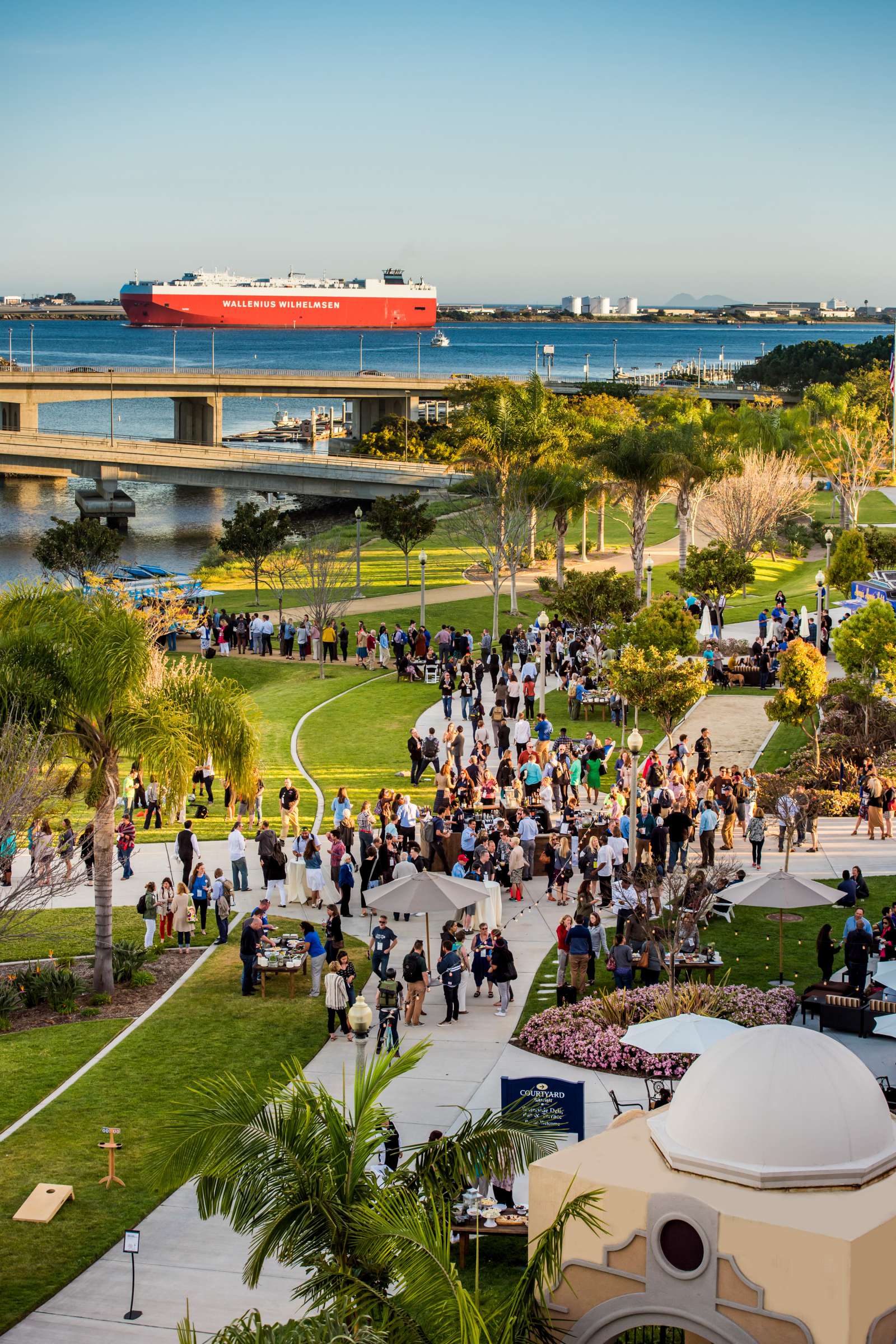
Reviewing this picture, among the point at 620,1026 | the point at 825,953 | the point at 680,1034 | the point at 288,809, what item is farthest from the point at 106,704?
the point at 825,953

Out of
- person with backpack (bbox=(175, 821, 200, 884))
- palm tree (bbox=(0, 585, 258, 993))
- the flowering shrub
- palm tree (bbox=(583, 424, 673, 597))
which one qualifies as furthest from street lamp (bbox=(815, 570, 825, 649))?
palm tree (bbox=(0, 585, 258, 993))

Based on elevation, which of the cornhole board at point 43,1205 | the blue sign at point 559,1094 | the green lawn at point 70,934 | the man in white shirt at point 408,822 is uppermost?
the blue sign at point 559,1094

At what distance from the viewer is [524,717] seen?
3194 cm

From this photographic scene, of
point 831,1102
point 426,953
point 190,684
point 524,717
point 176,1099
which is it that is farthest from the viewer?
point 524,717

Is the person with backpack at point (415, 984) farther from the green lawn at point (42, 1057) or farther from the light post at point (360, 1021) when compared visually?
the light post at point (360, 1021)

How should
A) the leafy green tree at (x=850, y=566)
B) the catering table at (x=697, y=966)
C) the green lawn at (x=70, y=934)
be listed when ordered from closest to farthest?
the catering table at (x=697, y=966) → the green lawn at (x=70, y=934) → the leafy green tree at (x=850, y=566)

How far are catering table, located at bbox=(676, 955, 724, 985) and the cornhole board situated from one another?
9.06 m

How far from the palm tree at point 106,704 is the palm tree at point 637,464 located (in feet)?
88.8

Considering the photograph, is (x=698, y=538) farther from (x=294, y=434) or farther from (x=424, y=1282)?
(x=294, y=434)

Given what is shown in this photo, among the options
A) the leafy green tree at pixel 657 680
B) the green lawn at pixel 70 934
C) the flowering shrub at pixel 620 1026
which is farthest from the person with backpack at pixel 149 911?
the leafy green tree at pixel 657 680

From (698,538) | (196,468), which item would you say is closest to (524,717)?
Result: (698,538)

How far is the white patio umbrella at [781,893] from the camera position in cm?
2002

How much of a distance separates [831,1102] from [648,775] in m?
18.7

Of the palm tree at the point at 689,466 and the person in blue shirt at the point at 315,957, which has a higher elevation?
the palm tree at the point at 689,466
